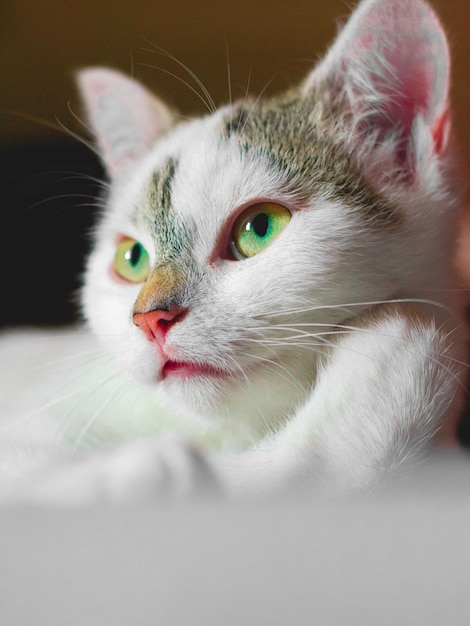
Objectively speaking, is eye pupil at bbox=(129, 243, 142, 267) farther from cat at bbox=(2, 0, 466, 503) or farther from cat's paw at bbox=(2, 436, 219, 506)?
cat's paw at bbox=(2, 436, 219, 506)

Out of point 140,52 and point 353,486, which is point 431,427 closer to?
point 353,486

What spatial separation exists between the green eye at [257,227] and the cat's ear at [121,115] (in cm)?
31

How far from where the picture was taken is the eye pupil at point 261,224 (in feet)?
1.87

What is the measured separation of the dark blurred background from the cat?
0.24m

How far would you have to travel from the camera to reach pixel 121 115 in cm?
83

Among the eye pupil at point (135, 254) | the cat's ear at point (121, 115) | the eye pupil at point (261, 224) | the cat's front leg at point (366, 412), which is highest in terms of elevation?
the cat's ear at point (121, 115)

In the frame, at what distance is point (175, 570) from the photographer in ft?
1.21

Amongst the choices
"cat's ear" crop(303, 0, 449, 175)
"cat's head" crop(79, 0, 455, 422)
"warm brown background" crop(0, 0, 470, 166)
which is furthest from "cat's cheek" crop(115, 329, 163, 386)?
"warm brown background" crop(0, 0, 470, 166)

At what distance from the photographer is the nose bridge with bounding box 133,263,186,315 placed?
0.54m

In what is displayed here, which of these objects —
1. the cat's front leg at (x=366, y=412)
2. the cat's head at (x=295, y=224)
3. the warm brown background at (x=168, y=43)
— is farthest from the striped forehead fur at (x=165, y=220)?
the warm brown background at (x=168, y=43)

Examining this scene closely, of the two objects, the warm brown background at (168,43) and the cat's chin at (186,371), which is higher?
the warm brown background at (168,43)

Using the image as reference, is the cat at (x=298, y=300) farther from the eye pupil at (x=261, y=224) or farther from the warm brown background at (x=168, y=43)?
the warm brown background at (x=168, y=43)

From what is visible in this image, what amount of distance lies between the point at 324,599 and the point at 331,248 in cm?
29

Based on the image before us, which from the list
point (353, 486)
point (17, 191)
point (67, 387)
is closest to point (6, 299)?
point (17, 191)
